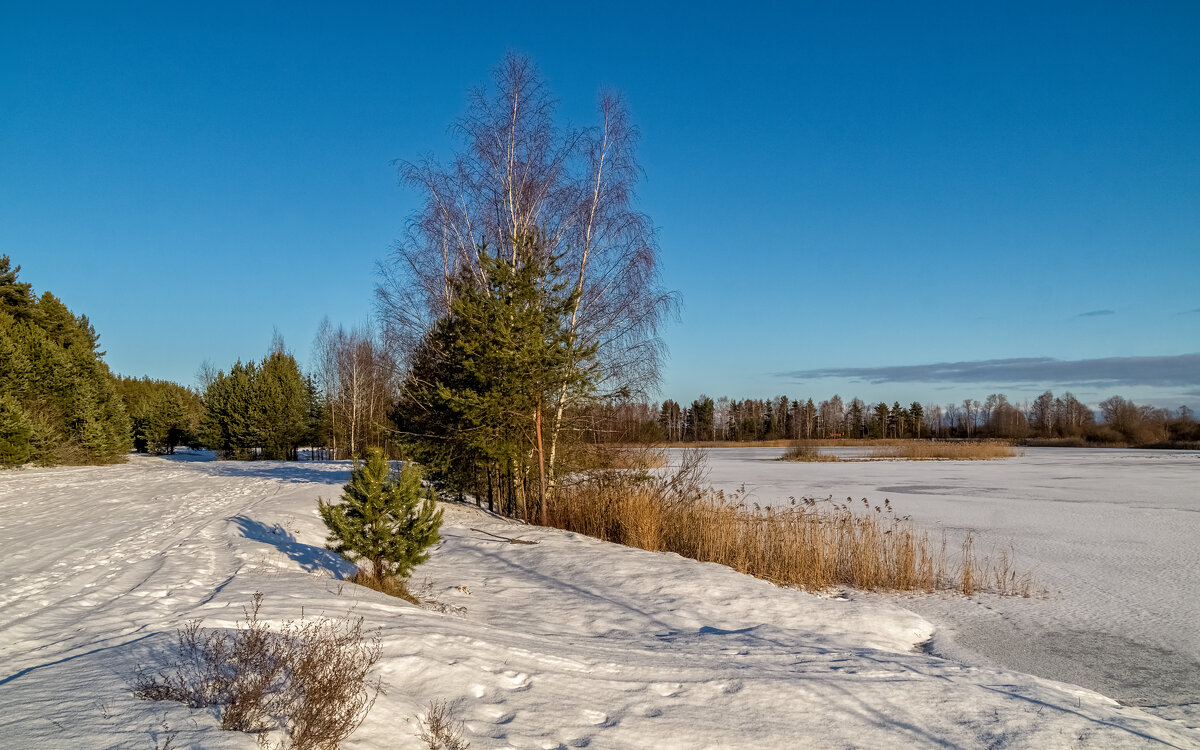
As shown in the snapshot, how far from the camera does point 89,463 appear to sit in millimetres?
27672

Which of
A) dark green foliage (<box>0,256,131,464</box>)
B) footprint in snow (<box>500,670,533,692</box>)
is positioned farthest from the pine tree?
footprint in snow (<box>500,670,533,692</box>)

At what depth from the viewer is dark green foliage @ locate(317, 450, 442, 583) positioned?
737 centimetres

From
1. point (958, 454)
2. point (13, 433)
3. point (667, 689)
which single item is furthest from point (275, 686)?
point (958, 454)

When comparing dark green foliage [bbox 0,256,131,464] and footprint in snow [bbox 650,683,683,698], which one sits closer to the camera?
footprint in snow [bbox 650,683,683,698]

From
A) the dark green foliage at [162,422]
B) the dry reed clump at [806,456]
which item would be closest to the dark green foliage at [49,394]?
the dark green foliage at [162,422]

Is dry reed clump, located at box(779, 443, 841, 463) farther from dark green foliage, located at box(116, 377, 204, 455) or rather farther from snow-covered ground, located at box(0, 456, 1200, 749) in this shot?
dark green foliage, located at box(116, 377, 204, 455)

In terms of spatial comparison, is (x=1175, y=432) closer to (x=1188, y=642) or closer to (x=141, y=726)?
(x=1188, y=642)

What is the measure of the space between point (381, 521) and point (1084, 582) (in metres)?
8.84

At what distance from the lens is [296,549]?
31.0 ft

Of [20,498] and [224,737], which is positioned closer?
[224,737]

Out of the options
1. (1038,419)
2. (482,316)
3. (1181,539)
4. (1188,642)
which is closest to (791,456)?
(1181,539)

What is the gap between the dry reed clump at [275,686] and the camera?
10.2 ft

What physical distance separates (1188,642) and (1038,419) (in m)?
104

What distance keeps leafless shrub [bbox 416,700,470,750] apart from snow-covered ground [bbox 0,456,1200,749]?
69 millimetres
